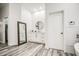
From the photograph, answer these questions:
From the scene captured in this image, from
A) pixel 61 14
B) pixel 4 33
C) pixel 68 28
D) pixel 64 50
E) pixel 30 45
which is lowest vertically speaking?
pixel 64 50

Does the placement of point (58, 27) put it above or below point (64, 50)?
above

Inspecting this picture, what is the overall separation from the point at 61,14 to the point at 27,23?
1.26 meters

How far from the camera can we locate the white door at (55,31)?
2.42 m

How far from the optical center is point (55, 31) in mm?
2547

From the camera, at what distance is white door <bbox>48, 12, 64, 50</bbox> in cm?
242

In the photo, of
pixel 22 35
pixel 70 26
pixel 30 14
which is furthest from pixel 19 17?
pixel 70 26

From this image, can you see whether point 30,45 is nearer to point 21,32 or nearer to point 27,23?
point 21,32

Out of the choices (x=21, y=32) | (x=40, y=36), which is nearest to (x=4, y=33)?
(x=21, y=32)

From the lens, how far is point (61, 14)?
239cm

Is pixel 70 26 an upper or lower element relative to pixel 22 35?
upper

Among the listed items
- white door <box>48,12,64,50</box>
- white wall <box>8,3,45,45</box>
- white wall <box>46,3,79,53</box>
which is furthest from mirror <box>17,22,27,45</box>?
white wall <box>46,3,79,53</box>

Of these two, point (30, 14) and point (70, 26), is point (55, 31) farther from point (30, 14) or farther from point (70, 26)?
point (30, 14)

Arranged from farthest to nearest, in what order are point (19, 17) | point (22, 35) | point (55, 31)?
1. point (55, 31)
2. point (22, 35)
3. point (19, 17)

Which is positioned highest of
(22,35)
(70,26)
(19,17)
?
(19,17)
